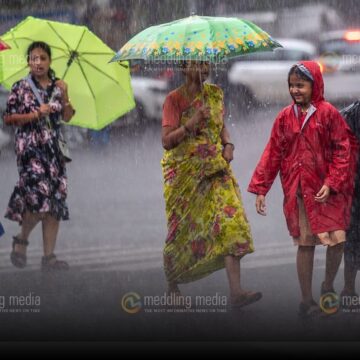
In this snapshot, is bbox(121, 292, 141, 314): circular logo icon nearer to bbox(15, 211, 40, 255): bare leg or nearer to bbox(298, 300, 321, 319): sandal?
bbox(15, 211, 40, 255): bare leg

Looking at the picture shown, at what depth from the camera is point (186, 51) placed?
8.70 m

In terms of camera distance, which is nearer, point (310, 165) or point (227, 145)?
point (310, 165)

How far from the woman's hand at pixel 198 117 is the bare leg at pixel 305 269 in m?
0.95

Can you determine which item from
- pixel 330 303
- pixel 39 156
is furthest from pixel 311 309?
pixel 39 156

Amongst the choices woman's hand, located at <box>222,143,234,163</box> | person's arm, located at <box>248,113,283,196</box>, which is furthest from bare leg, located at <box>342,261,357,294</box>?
woman's hand, located at <box>222,143,234,163</box>

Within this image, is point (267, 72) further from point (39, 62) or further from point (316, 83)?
point (39, 62)

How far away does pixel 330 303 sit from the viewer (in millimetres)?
9320

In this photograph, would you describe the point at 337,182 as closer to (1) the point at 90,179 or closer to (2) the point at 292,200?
(2) the point at 292,200

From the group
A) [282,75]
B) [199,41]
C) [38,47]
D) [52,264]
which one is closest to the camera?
[199,41]

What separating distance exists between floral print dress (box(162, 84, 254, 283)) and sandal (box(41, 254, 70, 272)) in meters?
0.65

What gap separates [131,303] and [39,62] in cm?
154

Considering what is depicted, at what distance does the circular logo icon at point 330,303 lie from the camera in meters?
9.32

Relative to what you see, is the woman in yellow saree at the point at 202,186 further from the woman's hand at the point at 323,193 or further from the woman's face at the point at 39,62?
the woman's face at the point at 39,62

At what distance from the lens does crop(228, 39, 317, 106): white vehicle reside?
30.3 feet
